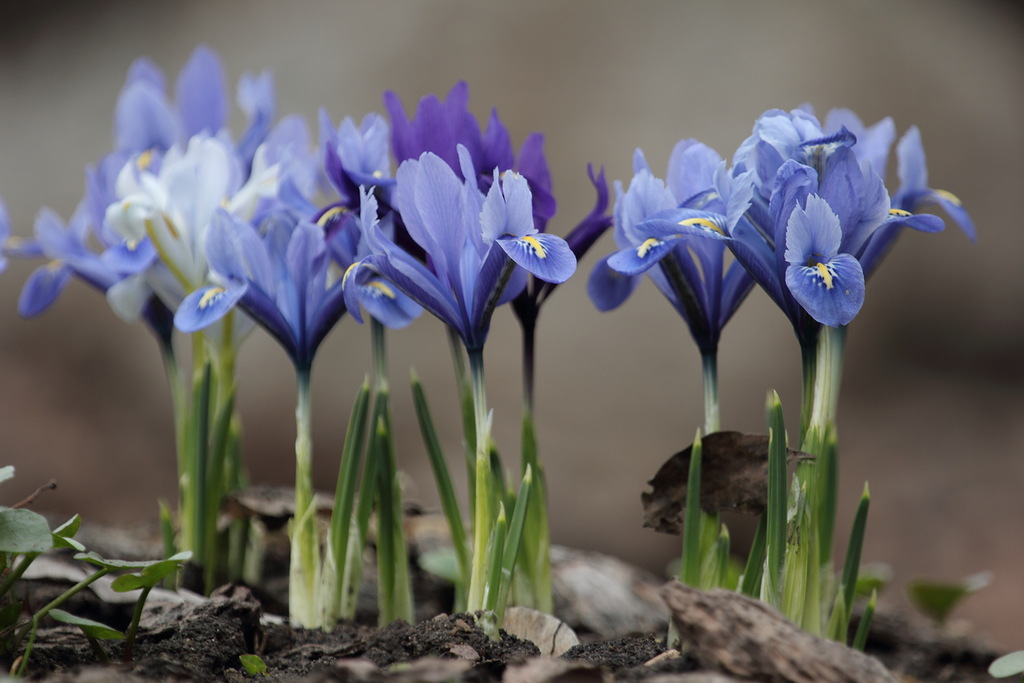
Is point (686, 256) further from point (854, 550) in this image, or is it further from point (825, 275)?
point (854, 550)

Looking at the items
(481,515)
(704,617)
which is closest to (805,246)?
(704,617)

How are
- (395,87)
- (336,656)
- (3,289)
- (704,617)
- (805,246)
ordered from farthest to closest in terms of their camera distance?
1. (3,289)
2. (395,87)
3. (336,656)
4. (805,246)
5. (704,617)

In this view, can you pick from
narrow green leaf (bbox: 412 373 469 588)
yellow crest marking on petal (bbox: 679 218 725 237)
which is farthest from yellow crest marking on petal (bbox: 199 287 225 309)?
yellow crest marking on petal (bbox: 679 218 725 237)

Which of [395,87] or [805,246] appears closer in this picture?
[805,246]

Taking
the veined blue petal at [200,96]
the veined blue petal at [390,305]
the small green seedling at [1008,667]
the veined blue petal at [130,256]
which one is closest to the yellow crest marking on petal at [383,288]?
the veined blue petal at [390,305]

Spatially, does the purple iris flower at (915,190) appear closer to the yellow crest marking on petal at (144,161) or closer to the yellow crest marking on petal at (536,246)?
the yellow crest marking on petal at (536,246)

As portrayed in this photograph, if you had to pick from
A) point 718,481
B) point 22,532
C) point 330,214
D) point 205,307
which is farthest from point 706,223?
point 22,532

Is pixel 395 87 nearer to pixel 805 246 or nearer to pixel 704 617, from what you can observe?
pixel 805 246
